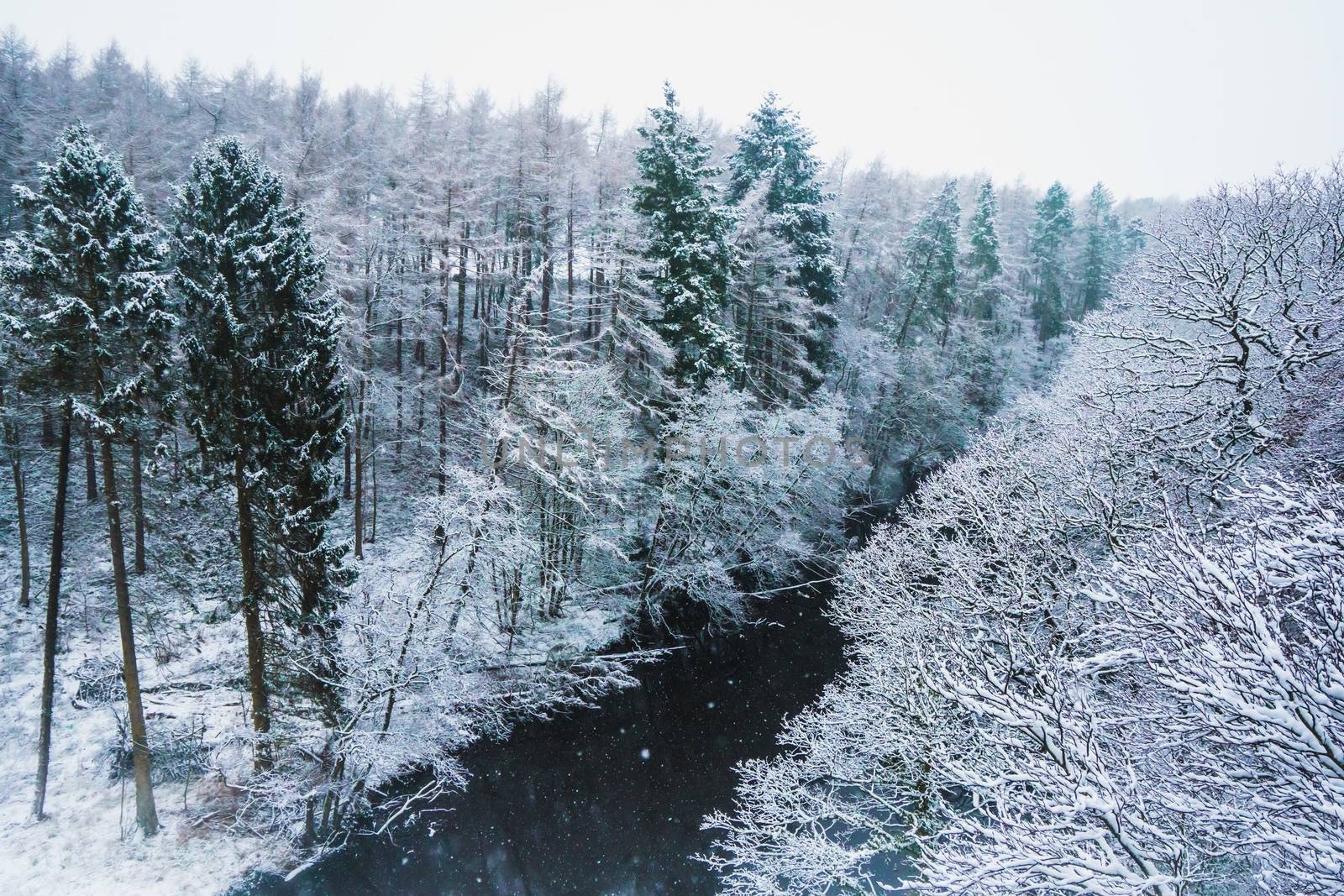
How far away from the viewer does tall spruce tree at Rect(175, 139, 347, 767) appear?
1087cm

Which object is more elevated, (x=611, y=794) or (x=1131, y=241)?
Answer: (x=1131, y=241)

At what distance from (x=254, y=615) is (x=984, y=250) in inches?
1805

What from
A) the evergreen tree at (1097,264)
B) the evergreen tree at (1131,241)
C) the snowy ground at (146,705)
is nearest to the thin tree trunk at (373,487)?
the snowy ground at (146,705)

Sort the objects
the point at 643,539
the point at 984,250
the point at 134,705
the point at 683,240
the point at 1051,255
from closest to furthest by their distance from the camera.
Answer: the point at 134,705, the point at 683,240, the point at 643,539, the point at 984,250, the point at 1051,255

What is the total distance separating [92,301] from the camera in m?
10.1

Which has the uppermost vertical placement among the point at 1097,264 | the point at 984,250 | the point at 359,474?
the point at 1097,264

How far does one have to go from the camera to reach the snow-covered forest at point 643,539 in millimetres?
5668

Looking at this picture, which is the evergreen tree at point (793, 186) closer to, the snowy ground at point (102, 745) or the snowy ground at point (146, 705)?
the snowy ground at point (146, 705)

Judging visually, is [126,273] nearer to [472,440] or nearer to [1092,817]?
[472,440]

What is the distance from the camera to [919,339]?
3547 centimetres

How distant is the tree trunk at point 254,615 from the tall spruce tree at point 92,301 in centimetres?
200

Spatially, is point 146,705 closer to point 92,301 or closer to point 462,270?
point 92,301

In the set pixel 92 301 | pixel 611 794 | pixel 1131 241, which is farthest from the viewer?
pixel 1131 241

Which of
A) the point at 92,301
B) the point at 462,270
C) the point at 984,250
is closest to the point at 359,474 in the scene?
the point at 92,301
